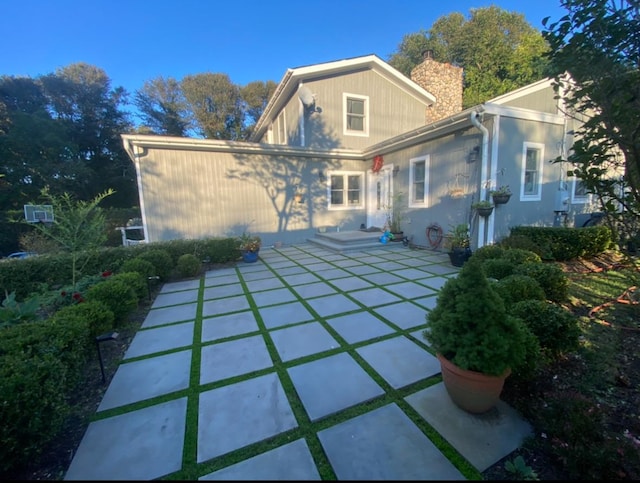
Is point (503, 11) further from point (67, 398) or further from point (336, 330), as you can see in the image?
point (67, 398)

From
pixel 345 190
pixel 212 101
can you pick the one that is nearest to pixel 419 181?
pixel 345 190

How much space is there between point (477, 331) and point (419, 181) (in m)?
6.71

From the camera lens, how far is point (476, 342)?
163cm

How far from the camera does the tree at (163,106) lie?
2236 centimetres

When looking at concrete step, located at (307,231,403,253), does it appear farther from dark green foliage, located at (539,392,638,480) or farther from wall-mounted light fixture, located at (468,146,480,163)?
dark green foliage, located at (539,392,638,480)

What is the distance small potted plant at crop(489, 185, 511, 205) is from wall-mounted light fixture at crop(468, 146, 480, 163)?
2.74 ft

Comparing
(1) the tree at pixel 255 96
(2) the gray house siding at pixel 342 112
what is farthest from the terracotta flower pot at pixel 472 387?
(1) the tree at pixel 255 96

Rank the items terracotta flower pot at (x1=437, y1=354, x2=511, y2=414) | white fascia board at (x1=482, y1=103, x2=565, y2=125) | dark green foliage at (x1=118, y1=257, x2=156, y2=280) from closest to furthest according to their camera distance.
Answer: terracotta flower pot at (x1=437, y1=354, x2=511, y2=414) < dark green foliage at (x1=118, y1=257, x2=156, y2=280) < white fascia board at (x1=482, y1=103, x2=565, y2=125)

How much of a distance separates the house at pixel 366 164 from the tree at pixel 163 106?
51.5 ft

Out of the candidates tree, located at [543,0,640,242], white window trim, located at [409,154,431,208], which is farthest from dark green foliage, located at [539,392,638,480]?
white window trim, located at [409,154,431,208]

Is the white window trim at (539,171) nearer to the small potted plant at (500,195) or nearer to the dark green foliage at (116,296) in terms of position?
the small potted plant at (500,195)

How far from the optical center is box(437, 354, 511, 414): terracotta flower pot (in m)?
1.67

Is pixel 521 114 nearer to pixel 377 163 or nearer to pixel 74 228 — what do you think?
pixel 377 163

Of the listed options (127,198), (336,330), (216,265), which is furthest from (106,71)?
(336,330)
